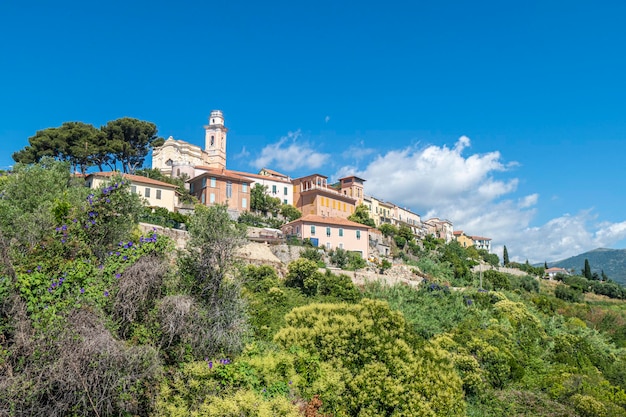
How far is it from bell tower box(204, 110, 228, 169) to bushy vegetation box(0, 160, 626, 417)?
57302 millimetres

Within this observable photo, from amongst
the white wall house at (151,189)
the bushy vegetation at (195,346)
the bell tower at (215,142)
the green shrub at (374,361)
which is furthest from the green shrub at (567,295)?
the bell tower at (215,142)

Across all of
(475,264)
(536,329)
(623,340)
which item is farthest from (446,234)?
(536,329)

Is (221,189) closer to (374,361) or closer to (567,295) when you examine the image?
(567,295)

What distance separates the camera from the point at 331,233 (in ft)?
163

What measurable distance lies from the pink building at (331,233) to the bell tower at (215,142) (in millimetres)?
32793

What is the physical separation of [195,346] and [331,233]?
37018 mm

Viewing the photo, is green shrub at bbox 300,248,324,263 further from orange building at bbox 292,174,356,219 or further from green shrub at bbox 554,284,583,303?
green shrub at bbox 554,284,583,303

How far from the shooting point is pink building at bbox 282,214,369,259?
160 feet

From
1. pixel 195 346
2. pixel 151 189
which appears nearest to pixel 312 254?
pixel 151 189

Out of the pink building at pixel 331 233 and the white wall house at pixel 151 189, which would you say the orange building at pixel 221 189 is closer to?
the white wall house at pixel 151 189

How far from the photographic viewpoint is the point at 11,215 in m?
20.7

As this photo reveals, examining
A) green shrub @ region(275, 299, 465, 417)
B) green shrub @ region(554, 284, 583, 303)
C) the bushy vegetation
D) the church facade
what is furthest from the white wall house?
green shrub @ region(554, 284, 583, 303)

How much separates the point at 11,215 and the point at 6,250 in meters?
9.75

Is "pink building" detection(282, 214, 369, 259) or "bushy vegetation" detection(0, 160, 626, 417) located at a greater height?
"pink building" detection(282, 214, 369, 259)
